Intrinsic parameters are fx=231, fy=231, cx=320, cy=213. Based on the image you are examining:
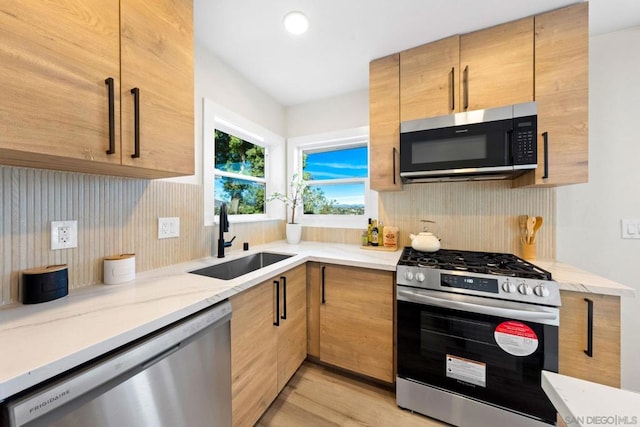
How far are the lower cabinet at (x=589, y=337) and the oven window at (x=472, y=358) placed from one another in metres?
0.10

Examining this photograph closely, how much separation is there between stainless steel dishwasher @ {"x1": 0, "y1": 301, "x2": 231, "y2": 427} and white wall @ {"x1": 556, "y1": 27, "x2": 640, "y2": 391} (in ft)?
7.60

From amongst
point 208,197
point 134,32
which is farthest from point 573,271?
point 134,32

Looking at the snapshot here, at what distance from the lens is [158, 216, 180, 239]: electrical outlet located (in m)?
1.41

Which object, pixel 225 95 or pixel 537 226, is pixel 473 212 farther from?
pixel 225 95

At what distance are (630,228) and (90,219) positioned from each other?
3.21m

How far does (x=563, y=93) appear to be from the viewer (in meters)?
1.38

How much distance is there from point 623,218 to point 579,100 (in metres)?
0.89

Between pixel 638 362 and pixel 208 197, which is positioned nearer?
pixel 638 362

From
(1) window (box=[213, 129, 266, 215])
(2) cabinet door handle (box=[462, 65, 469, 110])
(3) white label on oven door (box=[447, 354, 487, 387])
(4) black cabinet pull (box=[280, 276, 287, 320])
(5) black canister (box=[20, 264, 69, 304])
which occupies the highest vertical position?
(2) cabinet door handle (box=[462, 65, 469, 110])

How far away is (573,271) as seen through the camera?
1.32 metres

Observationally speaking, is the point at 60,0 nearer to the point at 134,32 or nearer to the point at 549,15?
the point at 134,32

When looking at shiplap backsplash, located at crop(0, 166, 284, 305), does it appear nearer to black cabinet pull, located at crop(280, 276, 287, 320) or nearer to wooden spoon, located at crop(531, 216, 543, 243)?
black cabinet pull, located at crop(280, 276, 287, 320)

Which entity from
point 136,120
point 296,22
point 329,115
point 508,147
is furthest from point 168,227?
point 508,147

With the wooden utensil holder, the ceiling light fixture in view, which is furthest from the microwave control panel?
the ceiling light fixture
